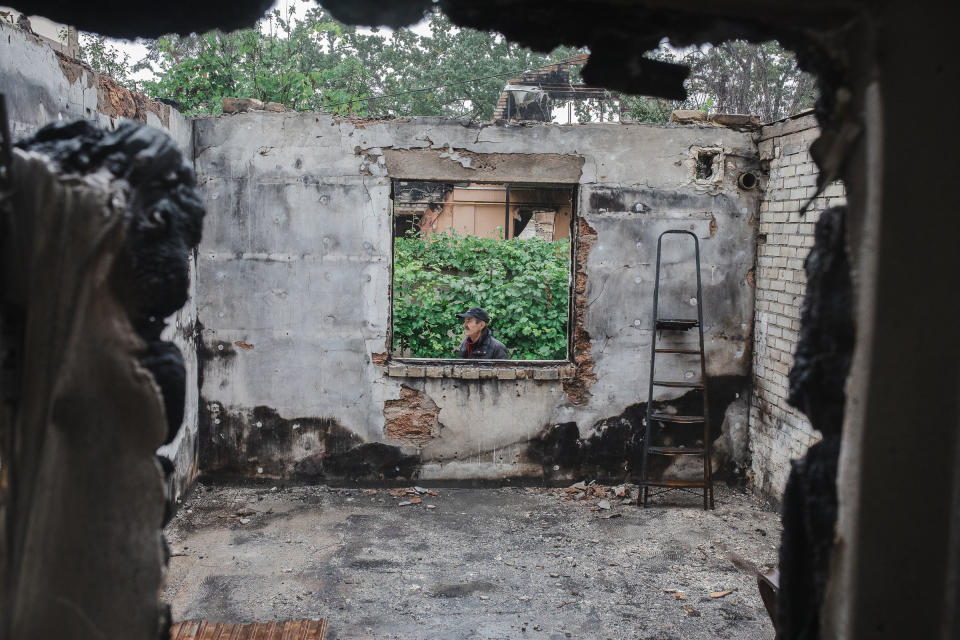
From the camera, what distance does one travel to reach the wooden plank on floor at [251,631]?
10.0 ft

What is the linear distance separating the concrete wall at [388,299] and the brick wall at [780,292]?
157 mm

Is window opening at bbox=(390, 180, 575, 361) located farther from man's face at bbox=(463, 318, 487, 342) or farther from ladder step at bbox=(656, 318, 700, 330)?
ladder step at bbox=(656, 318, 700, 330)

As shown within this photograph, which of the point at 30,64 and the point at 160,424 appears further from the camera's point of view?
the point at 30,64

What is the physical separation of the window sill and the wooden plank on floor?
262 centimetres

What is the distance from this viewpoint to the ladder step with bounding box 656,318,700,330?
18.4ft

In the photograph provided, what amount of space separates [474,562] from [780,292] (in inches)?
124

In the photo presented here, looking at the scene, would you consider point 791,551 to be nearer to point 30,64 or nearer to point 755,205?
point 30,64

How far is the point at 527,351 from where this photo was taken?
8.12 m

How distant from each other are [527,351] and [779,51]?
955 centimetres

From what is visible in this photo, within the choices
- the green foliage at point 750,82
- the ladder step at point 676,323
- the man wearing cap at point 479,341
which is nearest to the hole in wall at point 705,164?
the ladder step at point 676,323

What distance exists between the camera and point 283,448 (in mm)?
5738

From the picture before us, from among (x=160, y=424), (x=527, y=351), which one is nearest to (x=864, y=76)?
(x=160, y=424)

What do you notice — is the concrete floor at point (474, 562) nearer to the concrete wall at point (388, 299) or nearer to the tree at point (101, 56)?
the concrete wall at point (388, 299)

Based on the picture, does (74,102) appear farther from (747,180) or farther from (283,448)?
(747,180)
